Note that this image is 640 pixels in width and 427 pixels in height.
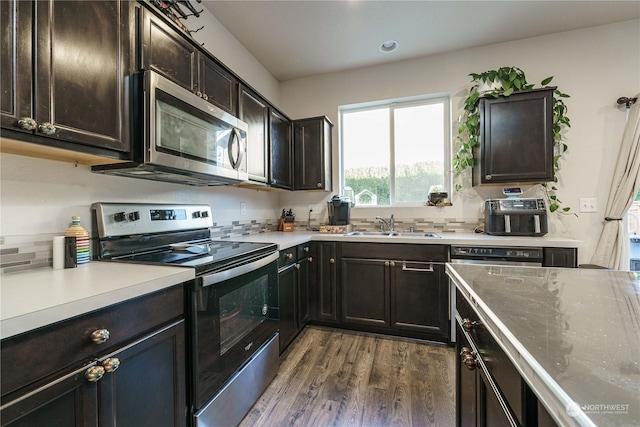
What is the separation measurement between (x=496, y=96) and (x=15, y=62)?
2986mm

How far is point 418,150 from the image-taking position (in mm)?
2914

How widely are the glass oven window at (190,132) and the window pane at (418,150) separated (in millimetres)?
2003

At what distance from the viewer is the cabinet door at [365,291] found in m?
2.29

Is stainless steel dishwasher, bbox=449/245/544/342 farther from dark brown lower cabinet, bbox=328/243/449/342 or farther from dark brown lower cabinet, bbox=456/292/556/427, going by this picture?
dark brown lower cabinet, bbox=456/292/556/427

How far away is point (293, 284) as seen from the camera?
213 centimetres

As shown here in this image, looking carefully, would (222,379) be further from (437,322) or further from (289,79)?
(289,79)

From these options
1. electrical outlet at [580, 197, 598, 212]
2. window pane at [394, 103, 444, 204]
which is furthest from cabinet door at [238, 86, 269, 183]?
electrical outlet at [580, 197, 598, 212]

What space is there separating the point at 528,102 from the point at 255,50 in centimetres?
261

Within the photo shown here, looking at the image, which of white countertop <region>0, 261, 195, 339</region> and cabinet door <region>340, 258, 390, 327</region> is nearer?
white countertop <region>0, 261, 195, 339</region>

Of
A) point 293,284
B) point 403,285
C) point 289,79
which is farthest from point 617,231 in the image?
point 289,79

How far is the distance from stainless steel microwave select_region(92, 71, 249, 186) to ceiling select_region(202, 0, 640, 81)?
1191 mm

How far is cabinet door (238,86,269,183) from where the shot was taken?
6.46 ft

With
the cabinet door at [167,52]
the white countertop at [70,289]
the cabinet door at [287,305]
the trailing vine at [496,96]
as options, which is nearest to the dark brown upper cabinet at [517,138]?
the trailing vine at [496,96]

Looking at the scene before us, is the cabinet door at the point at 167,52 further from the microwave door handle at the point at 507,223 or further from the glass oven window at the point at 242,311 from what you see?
the microwave door handle at the point at 507,223
